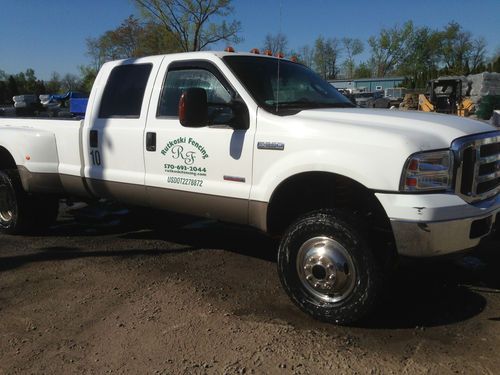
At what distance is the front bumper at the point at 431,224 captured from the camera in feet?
10.4

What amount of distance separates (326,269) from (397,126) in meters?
1.12

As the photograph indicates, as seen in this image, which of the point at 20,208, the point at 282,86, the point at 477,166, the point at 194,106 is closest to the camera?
the point at 477,166

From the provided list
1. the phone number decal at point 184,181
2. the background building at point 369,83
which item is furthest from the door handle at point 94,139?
the background building at point 369,83

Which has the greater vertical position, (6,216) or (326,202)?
(326,202)

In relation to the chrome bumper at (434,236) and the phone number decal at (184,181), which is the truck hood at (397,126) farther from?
the phone number decal at (184,181)

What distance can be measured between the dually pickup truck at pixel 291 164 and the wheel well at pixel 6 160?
2.28ft

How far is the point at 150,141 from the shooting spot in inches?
179

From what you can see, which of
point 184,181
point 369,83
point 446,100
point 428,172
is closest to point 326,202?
point 428,172

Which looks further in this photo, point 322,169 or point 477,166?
point 322,169

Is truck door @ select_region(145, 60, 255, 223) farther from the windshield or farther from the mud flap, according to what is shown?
the mud flap

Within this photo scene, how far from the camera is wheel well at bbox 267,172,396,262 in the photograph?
3.56 meters

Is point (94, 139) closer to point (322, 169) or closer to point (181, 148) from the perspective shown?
point (181, 148)

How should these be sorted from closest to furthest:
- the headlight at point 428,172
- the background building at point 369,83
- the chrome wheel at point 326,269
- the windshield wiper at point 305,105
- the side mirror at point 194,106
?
1. the headlight at point 428,172
2. the chrome wheel at point 326,269
3. the side mirror at point 194,106
4. the windshield wiper at point 305,105
5. the background building at point 369,83

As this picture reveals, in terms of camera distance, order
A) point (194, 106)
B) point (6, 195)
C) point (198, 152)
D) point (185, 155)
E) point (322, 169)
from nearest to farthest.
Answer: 1. point (322, 169)
2. point (194, 106)
3. point (198, 152)
4. point (185, 155)
5. point (6, 195)
